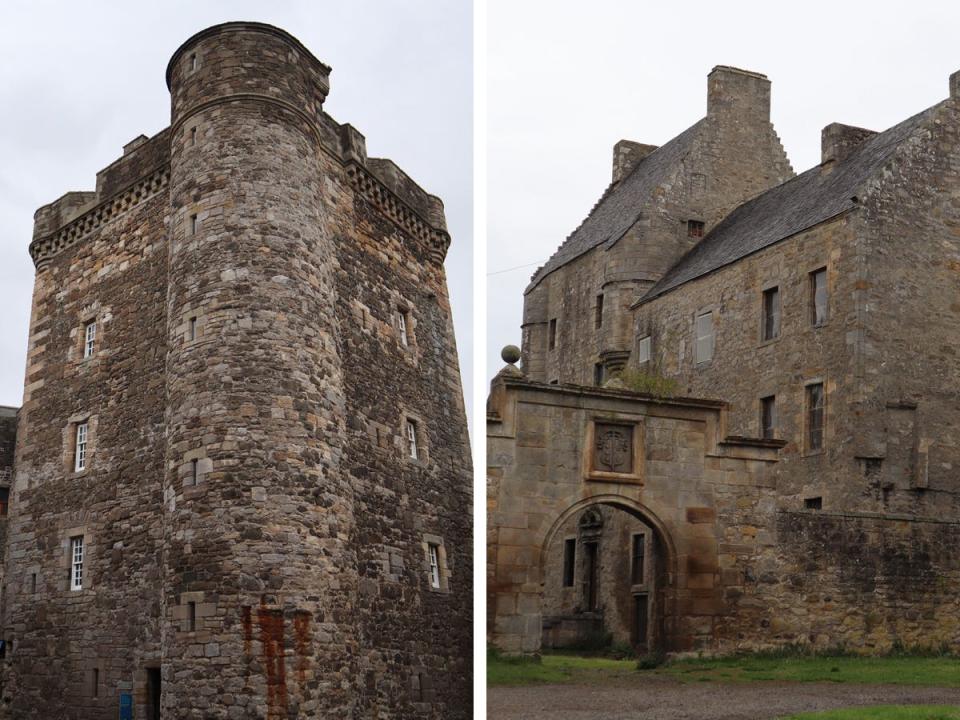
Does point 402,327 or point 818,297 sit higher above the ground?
point 818,297

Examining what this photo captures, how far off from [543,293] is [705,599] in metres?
20.1

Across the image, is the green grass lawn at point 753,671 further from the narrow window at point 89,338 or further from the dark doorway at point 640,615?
the narrow window at point 89,338

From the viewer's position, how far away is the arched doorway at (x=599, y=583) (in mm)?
24750

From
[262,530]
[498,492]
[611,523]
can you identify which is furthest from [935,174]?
[262,530]

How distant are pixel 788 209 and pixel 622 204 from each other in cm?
820

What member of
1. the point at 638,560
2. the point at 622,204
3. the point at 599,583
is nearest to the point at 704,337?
the point at 638,560

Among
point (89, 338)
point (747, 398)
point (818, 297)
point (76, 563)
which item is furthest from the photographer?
point (747, 398)

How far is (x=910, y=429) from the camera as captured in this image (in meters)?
22.5

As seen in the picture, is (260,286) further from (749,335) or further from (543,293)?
(543,293)

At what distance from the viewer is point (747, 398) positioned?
2530cm

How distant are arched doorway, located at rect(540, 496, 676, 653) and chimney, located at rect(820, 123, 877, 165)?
9248 mm

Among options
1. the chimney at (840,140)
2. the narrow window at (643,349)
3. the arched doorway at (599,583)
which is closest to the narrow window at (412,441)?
the arched doorway at (599,583)

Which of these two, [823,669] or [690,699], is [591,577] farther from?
[690,699]

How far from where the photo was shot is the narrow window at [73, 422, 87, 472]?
76.2ft
